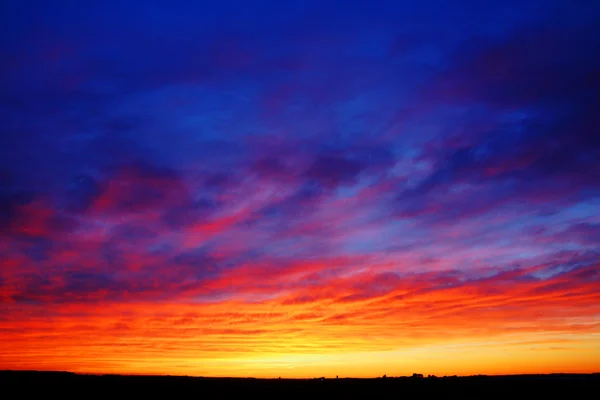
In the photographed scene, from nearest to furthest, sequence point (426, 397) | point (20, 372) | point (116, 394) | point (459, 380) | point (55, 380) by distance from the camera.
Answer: point (116, 394) → point (426, 397) → point (55, 380) → point (20, 372) → point (459, 380)

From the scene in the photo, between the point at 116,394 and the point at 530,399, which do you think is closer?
the point at 116,394

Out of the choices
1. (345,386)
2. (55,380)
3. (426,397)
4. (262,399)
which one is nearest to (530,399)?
(426,397)

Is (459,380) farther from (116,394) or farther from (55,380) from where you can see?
(55,380)

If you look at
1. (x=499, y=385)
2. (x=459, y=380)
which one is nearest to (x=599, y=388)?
(x=499, y=385)

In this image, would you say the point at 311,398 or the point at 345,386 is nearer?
the point at 311,398

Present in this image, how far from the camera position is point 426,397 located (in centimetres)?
3794

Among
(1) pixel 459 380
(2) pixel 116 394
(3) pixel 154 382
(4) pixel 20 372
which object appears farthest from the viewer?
(1) pixel 459 380

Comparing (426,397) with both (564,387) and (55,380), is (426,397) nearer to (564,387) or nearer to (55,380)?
(564,387)

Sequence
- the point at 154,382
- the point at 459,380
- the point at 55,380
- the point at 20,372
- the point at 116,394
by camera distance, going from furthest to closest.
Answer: the point at 459,380, the point at 20,372, the point at 154,382, the point at 55,380, the point at 116,394

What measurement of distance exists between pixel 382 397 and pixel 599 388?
19864mm

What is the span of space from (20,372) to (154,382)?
13.1m

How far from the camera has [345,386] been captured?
1817 inches

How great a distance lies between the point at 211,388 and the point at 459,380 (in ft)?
79.7

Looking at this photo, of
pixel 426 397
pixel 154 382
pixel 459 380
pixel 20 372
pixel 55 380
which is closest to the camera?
pixel 426 397
